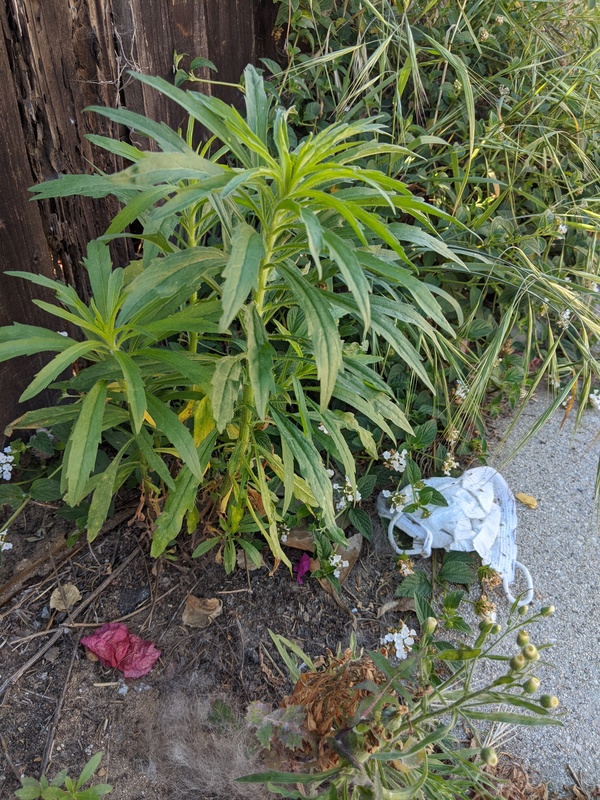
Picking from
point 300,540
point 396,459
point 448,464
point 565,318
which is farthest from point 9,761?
point 565,318

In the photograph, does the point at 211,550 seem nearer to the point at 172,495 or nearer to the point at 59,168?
the point at 172,495

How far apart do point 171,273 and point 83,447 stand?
1.50 feet

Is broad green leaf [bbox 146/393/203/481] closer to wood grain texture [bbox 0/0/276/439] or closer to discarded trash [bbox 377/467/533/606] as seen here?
wood grain texture [bbox 0/0/276/439]

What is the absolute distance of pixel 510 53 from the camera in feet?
10.1

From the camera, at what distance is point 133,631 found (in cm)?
203

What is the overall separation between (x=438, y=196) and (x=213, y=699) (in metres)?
2.17

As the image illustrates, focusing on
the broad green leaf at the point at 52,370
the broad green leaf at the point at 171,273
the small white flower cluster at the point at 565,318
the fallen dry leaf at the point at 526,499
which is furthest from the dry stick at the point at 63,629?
the small white flower cluster at the point at 565,318

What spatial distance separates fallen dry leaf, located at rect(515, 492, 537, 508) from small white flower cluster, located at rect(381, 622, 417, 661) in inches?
35.6

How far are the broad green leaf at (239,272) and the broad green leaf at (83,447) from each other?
0.51m

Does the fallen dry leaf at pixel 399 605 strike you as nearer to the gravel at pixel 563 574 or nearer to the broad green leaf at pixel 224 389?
the gravel at pixel 563 574

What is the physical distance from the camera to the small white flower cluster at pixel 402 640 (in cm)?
197

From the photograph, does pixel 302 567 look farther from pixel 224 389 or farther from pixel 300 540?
pixel 224 389

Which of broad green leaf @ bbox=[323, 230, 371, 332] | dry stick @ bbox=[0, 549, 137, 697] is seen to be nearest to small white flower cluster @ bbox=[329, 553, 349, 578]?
dry stick @ bbox=[0, 549, 137, 697]

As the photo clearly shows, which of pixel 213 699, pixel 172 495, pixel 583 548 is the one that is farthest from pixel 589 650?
pixel 172 495
